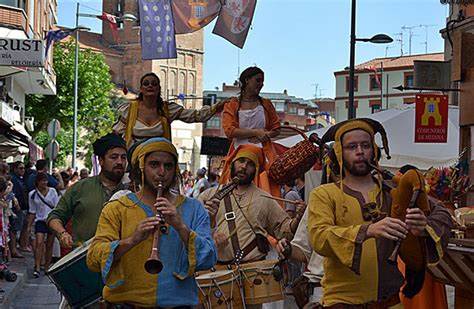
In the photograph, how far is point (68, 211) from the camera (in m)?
7.47

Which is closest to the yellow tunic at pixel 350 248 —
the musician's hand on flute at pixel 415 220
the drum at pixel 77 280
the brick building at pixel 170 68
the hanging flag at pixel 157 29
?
the musician's hand on flute at pixel 415 220

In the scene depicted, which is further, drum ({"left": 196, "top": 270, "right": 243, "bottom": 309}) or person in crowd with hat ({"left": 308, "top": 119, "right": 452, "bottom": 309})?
drum ({"left": 196, "top": 270, "right": 243, "bottom": 309})

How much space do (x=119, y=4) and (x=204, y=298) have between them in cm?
11486

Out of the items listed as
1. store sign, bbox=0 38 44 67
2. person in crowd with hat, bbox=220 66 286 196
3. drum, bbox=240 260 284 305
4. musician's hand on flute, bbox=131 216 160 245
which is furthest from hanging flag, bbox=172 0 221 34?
store sign, bbox=0 38 44 67

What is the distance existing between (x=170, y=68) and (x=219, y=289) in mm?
114904

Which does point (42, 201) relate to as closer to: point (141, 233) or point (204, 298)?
point (204, 298)

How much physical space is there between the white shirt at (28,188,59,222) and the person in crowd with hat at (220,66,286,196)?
8.17 m

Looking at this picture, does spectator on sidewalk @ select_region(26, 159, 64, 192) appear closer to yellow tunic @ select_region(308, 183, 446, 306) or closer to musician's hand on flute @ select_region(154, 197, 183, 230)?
musician's hand on flute @ select_region(154, 197, 183, 230)

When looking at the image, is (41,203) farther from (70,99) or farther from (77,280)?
(70,99)

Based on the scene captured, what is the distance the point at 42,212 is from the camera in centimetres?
1706

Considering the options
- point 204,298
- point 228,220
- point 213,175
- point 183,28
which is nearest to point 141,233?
point 204,298

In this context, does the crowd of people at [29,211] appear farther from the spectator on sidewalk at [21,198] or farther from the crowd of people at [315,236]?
the crowd of people at [315,236]

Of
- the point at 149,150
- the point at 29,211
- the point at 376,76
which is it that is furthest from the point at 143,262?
the point at 376,76

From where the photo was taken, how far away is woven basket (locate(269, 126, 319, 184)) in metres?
8.54
